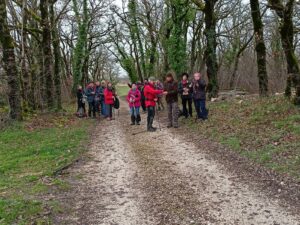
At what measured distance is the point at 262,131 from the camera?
1055 cm

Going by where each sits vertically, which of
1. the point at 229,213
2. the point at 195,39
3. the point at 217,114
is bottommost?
the point at 229,213

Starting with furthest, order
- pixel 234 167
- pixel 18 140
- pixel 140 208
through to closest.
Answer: pixel 18 140, pixel 234 167, pixel 140 208

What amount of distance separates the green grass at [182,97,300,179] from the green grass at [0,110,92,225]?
4553mm

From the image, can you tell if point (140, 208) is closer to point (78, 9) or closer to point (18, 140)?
point (18, 140)

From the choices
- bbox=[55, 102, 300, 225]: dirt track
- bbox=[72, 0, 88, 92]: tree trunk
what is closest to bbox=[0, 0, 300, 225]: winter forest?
bbox=[55, 102, 300, 225]: dirt track

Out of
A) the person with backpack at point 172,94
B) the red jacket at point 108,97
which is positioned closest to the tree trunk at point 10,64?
the red jacket at point 108,97

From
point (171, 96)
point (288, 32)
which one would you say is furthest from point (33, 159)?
point (288, 32)

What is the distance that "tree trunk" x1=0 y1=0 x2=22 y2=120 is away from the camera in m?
16.0

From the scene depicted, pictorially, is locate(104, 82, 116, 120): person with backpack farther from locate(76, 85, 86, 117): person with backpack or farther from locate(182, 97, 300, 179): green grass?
locate(182, 97, 300, 179): green grass

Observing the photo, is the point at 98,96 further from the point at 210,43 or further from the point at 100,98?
the point at 210,43

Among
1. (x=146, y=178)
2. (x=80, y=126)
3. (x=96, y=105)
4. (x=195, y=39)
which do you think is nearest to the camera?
(x=146, y=178)

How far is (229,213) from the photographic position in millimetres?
5703

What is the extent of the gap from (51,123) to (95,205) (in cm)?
1151

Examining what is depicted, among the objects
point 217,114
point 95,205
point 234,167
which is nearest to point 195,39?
point 217,114
